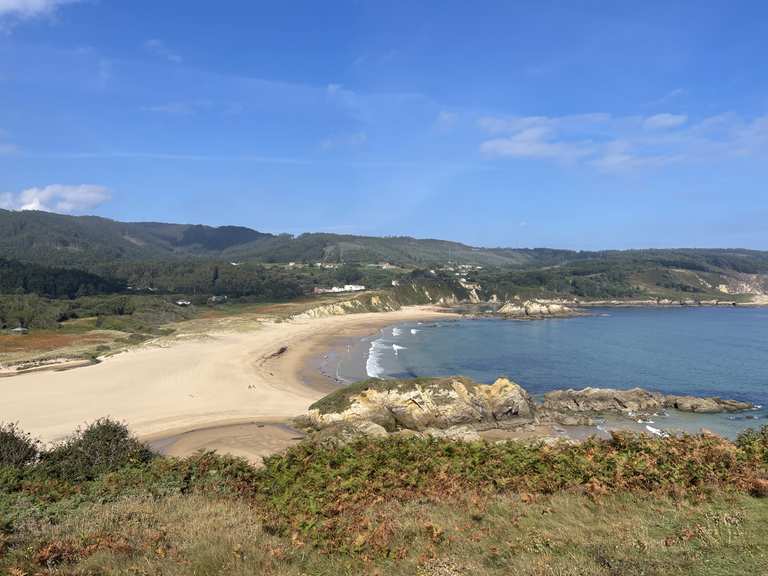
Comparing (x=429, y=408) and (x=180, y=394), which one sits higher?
(x=429, y=408)

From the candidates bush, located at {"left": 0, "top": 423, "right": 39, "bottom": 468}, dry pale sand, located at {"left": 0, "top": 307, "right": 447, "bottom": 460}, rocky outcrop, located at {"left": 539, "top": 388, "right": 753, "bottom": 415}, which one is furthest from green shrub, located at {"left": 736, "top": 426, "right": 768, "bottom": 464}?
rocky outcrop, located at {"left": 539, "top": 388, "right": 753, "bottom": 415}

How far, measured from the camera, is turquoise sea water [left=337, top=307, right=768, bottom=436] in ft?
148

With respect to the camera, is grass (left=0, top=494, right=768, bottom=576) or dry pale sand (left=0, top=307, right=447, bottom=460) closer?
grass (left=0, top=494, right=768, bottom=576)

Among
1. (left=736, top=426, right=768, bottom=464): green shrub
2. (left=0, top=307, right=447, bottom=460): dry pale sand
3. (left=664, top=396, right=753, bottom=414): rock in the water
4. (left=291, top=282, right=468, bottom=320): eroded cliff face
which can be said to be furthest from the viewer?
(left=291, top=282, right=468, bottom=320): eroded cliff face

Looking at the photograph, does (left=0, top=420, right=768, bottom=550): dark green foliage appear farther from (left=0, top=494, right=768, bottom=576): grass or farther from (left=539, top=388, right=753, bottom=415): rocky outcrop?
(left=539, top=388, right=753, bottom=415): rocky outcrop

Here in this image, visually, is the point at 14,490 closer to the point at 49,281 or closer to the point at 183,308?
the point at 183,308

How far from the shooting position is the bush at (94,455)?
1384cm

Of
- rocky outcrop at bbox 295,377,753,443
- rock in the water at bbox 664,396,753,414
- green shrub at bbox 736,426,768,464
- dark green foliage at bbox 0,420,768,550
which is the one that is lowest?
rock in the water at bbox 664,396,753,414

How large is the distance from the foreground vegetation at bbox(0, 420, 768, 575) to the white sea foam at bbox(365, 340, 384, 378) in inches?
1379

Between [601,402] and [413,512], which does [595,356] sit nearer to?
[601,402]

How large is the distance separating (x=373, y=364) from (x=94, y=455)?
39.5 meters

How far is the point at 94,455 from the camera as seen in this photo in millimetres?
15000

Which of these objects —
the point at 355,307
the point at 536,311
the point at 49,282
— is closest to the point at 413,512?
the point at 355,307

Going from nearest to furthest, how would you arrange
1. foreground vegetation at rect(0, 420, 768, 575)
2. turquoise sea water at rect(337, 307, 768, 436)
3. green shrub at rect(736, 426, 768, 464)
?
1. foreground vegetation at rect(0, 420, 768, 575)
2. green shrub at rect(736, 426, 768, 464)
3. turquoise sea water at rect(337, 307, 768, 436)
